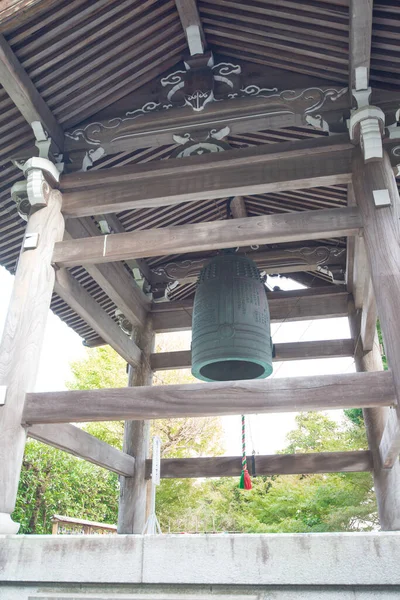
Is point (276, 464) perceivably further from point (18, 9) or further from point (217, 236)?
point (18, 9)

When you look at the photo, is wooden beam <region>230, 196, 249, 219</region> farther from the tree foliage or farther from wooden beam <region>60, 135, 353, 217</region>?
the tree foliage

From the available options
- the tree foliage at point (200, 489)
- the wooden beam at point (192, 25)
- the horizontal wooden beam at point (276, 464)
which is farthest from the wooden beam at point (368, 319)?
the tree foliage at point (200, 489)

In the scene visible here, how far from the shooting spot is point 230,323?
351 centimetres

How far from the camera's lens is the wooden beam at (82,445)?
3.06 metres

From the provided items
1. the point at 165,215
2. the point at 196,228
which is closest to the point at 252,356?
the point at 196,228

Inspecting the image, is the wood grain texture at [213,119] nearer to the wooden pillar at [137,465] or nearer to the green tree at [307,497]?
the wooden pillar at [137,465]

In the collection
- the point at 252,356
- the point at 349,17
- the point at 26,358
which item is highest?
the point at 349,17

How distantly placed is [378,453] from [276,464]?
1.00 metres

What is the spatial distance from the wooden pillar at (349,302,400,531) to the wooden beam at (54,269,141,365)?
96.8 inches

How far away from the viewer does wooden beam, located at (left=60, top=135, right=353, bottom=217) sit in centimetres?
345

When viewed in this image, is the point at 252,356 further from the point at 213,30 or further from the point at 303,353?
the point at 213,30

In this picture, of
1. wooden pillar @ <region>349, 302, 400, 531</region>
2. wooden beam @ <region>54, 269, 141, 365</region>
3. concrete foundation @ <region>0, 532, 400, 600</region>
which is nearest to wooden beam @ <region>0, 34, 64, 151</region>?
wooden beam @ <region>54, 269, 141, 365</region>

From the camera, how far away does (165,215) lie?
5000 mm

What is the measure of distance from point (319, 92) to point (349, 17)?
533 millimetres
